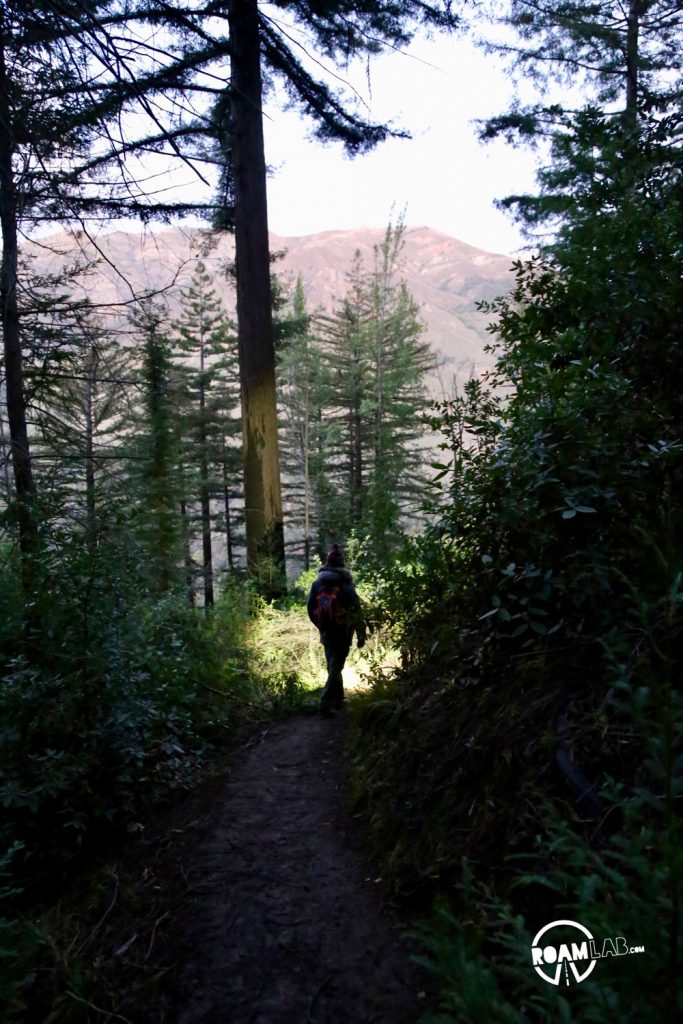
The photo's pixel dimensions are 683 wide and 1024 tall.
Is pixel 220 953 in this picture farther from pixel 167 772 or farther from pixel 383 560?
pixel 383 560

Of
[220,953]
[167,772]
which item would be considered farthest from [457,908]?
[167,772]

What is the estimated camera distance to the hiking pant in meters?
6.72

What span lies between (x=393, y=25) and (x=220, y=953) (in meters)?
9.59

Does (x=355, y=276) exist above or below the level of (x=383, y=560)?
above

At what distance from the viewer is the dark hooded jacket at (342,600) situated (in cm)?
660

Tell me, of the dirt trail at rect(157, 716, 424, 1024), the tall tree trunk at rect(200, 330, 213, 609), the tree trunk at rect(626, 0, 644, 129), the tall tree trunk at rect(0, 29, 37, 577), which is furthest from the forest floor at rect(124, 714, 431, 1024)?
the tall tree trunk at rect(200, 330, 213, 609)

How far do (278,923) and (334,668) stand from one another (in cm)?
361

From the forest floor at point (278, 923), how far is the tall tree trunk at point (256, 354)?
19.5 ft

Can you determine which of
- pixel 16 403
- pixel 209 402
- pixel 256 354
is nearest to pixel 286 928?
pixel 16 403

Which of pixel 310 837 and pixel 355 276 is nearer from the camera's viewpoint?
pixel 310 837

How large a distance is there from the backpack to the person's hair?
0.28 meters

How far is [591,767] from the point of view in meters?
2.52

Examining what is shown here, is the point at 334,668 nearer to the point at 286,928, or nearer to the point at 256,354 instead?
the point at 286,928

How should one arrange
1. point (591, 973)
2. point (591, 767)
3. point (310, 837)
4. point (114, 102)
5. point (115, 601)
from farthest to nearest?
point (115, 601) < point (310, 837) < point (591, 767) < point (114, 102) < point (591, 973)
